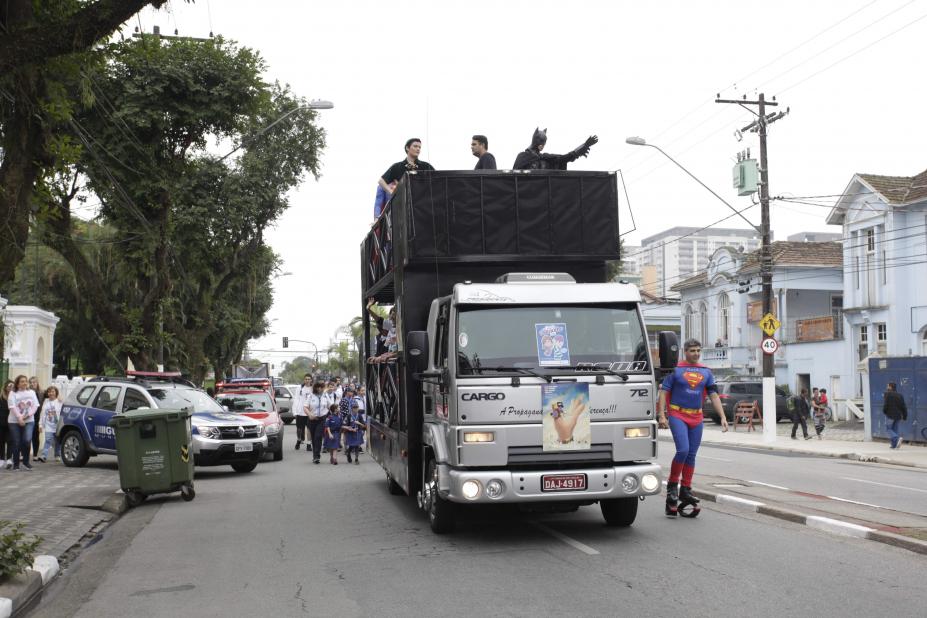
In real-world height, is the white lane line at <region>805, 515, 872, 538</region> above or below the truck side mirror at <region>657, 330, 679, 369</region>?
below

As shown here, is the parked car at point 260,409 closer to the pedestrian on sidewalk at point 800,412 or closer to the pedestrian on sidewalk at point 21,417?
the pedestrian on sidewalk at point 21,417

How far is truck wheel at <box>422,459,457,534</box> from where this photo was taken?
9609mm

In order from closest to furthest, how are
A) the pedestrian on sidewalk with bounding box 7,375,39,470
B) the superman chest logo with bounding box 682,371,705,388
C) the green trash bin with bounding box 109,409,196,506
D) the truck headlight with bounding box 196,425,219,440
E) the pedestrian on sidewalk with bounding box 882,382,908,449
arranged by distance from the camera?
1. the superman chest logo with bounding box 682,371,705,388
2. the green trash bin with bounding box 109,409,196,506
3. the truck headlight with bounding box 196,425,219,440
4. the pedestrian on sidewalk with bounding box 7,375,39,470
5. the pedestrian on sidewalk with bounding box 882,382,908,449

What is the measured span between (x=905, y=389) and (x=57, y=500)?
23287 mm

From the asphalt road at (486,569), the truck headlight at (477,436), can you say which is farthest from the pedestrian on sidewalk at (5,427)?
the truck headlight at (477,436)

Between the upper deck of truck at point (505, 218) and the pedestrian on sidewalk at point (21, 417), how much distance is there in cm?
1116

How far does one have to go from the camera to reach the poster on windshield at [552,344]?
909 centimetres

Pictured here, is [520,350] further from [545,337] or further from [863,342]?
[863,342]

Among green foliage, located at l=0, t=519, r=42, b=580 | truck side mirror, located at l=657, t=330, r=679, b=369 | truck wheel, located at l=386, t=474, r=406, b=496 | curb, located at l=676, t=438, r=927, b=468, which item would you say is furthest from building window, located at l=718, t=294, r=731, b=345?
green foliage, located at l=0, t=519, r=42, b=580

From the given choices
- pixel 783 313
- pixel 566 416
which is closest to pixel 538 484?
pixel 566 416

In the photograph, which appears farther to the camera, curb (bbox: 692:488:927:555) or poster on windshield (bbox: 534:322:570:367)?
poster on windshield (bbox: 534:322:570:367)

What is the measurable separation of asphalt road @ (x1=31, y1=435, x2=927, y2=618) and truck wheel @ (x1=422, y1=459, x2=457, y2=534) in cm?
17

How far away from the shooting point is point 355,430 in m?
21.0

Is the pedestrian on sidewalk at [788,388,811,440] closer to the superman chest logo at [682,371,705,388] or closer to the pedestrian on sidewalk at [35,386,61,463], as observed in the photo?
the pedestrian on sidewalk at [35,386,61,463]
